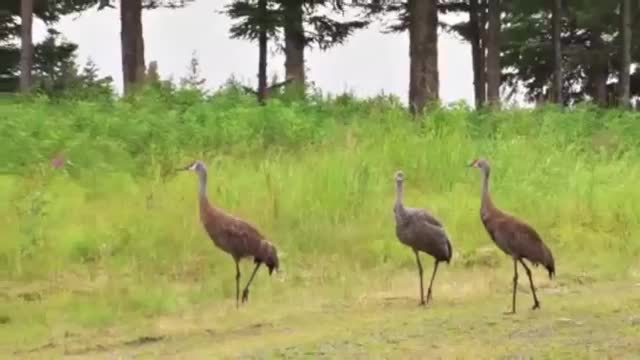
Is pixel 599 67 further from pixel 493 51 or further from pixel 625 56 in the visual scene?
pixel 493 51

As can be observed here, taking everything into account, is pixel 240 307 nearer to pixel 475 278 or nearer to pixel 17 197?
pixel 475 278

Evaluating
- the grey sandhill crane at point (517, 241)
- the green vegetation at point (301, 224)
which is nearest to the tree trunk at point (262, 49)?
the green vegetation at point (301, 224)

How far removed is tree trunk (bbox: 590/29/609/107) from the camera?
40781 mm

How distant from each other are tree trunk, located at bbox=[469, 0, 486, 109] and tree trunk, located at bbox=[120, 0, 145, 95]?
12775 millimetres

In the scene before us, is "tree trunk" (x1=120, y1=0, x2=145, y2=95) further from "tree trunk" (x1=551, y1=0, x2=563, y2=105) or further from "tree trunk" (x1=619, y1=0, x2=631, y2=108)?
"tree trunk" (x1=619, y1=0, x2=631, y2=108)

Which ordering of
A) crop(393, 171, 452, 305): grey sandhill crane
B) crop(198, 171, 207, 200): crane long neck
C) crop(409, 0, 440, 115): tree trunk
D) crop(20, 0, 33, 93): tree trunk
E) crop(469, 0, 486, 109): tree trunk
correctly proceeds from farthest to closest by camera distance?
crop(469, 0, 486, 109): tree trunk → crop(20, 0, 33, 93): tree trunk → crop(409, 0, 440, 115): tree trunk → crop(198, 171, 207, 200): crane long neck → crop(393, 171, 452, 305): grey sandhill crane

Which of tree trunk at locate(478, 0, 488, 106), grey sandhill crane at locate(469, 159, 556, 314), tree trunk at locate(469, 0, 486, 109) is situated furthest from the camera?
tree trunk at locate(469, 0, 486, 109)

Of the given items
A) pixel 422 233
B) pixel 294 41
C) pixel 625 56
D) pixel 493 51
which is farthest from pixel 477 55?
pixel 422 233

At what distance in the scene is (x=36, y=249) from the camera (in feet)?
51.0

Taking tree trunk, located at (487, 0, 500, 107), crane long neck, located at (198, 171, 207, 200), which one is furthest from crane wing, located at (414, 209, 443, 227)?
tree trunk, located at (487, 0, 500, 107)

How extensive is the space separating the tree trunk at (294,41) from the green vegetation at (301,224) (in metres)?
4.81

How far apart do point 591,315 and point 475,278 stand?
354cm

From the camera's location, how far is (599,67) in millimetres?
41531

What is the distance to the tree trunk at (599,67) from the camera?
40781 millimetres
